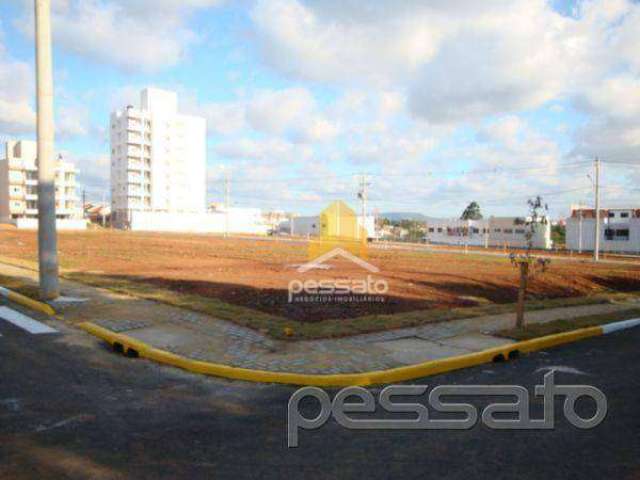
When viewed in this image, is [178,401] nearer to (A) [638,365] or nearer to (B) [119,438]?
(B) [119,438]

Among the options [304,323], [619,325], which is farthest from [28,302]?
[619,325]

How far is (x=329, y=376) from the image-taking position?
648 cm

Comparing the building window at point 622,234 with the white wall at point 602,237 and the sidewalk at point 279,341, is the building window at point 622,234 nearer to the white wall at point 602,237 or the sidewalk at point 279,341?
the white wall at point 602,237

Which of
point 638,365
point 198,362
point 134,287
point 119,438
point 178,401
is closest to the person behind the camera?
Answer: point 119,438

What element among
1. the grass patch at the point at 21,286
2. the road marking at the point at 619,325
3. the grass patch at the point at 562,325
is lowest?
the road marking at the point at 619,325

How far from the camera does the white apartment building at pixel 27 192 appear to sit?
89.2 m

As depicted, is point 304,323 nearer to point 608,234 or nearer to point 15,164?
point 608,234

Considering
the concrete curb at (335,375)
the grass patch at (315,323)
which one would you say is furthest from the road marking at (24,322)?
the grass patch at (315,323)

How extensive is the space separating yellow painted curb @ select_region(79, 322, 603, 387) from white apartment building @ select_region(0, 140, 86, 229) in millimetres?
87121

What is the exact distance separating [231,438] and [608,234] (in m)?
60.6

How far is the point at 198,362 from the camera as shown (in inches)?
276

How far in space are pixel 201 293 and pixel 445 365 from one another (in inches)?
304

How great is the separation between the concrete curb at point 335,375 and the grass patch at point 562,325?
0.26m

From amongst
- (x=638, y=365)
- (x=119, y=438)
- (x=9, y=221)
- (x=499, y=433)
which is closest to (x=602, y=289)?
(x=638, y=365)
